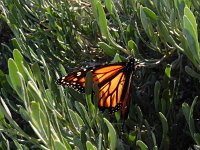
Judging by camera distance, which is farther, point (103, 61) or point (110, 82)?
point (103, 61)

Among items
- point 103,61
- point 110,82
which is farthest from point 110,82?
point 103,61

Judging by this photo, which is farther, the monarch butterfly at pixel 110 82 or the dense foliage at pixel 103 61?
the monarch butterfly at pixel 110 82

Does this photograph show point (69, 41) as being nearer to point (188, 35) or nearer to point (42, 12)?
point (42, 12)

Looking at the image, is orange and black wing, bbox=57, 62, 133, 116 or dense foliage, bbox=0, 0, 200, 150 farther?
orange and black wing, bbox=57, 62, 133, 116

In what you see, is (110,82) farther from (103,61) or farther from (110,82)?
(103,61)

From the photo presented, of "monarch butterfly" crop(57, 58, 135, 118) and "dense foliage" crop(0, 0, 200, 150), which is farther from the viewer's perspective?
"monarch butterfly" crop(57, 58, 135, 118)
